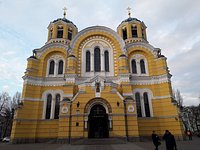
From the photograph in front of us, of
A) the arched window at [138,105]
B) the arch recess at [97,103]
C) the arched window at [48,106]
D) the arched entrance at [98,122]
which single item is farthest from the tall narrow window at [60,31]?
the arched window at [138,105]

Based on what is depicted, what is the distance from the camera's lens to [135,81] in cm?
2494

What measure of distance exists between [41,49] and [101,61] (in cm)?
990

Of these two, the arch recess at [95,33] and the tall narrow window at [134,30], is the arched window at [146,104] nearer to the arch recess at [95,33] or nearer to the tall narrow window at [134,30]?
the arch recess at [95,33]

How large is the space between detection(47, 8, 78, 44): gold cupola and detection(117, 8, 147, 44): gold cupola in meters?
8.99

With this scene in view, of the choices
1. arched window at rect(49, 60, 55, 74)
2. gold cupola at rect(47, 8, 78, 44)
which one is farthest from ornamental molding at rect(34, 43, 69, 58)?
arched window at rect(49, 60, 55, 74)

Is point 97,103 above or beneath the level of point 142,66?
beneath

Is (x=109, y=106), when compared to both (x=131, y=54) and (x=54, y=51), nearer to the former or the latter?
(x=131, y=54)

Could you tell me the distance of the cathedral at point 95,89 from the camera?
20.3 metres

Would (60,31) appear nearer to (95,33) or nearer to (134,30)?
(95,33)

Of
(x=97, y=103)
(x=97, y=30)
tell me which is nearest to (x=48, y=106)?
(x=97, y=103)

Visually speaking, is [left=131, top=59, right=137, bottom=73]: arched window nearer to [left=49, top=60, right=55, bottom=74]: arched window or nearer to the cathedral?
the cathedral

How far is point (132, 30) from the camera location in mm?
29688

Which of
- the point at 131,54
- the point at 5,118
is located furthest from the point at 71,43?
the point at 5,118

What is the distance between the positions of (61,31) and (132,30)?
498 inches
